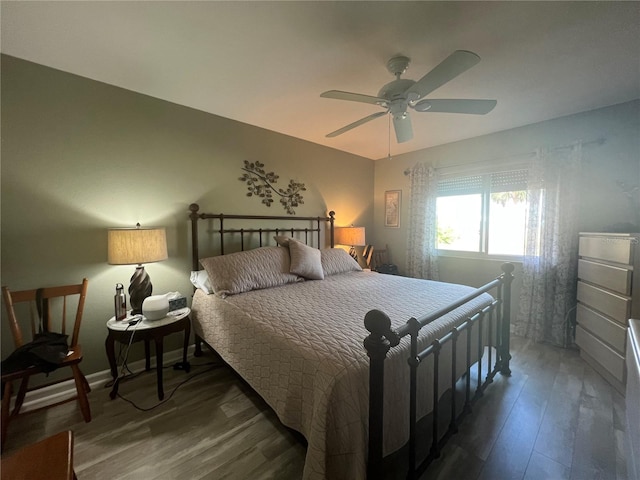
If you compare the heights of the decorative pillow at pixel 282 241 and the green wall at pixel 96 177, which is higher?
the green wall at pixel 96 177

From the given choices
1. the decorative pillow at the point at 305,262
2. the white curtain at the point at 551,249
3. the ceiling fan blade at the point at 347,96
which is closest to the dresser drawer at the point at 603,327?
the white curtain at the point at 551,249

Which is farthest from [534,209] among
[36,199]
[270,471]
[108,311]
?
[36,199]

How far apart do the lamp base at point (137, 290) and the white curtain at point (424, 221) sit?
3344 millimetres

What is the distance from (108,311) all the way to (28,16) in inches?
76.8

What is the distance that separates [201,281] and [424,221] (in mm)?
3021

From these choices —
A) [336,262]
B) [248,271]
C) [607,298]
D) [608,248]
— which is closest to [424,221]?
[336,262]

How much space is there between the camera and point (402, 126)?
2.02 metres

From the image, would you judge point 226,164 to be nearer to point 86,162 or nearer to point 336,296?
point 86,162

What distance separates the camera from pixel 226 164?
8.71ft

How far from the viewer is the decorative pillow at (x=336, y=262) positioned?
9.37 feet

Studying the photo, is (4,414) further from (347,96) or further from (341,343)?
(347,96)

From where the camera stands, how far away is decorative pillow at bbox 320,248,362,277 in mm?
2857

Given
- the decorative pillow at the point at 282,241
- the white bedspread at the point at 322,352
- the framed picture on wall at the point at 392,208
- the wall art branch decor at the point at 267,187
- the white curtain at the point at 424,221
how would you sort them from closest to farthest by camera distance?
the white bedspread at the point at 322,352 < the decorative pillow at the point at 282,241 < the wall art branch decor at the point at 267,187 < the white curtain at the point at 424,221 < the framed picture on wall at the point at 392,208

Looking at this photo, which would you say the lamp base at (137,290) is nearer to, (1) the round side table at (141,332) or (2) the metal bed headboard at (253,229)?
(1) the round side table at (141,332)
